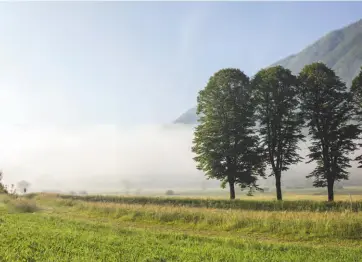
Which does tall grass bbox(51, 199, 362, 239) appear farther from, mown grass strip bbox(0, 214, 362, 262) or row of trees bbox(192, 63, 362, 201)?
row of trees bbox(192, 63, 362, 201)

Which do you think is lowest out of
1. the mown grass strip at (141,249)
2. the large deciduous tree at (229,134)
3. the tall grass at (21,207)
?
the mown grass strip at (141,249)

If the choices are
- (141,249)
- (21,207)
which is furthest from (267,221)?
(21,207)

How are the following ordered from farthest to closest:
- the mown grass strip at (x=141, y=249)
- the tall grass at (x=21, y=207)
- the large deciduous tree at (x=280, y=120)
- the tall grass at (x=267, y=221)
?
the large deciduous tree at (x=280, y=120), the tall grass at (x=21, y=207), the tall grass at (x=267, y=221), the mown grass strip at (x=141, y=249)

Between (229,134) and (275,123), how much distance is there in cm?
554

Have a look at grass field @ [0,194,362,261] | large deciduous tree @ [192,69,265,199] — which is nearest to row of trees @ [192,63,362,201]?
large deciduous tree @ [192,69,265,199]

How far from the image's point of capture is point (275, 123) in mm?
45156

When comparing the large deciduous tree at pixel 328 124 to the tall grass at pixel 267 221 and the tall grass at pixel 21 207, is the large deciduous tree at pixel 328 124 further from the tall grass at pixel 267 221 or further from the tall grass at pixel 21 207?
the tall grass at pixel 21 207

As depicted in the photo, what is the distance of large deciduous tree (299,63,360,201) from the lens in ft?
139

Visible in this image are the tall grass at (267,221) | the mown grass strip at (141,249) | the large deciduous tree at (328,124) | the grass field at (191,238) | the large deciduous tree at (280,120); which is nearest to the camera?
the mown grass strip at (141,249)

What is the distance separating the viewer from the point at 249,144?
46.2m

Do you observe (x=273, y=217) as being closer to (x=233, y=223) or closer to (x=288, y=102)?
(x=233, y=223)

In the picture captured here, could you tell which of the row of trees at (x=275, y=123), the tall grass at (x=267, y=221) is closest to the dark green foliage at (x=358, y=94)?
the row of trees at (x=275, y=123)

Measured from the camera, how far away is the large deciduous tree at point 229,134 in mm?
46062

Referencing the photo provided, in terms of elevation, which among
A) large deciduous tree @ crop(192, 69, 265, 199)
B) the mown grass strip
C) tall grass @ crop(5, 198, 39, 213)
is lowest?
the mown grass strip
